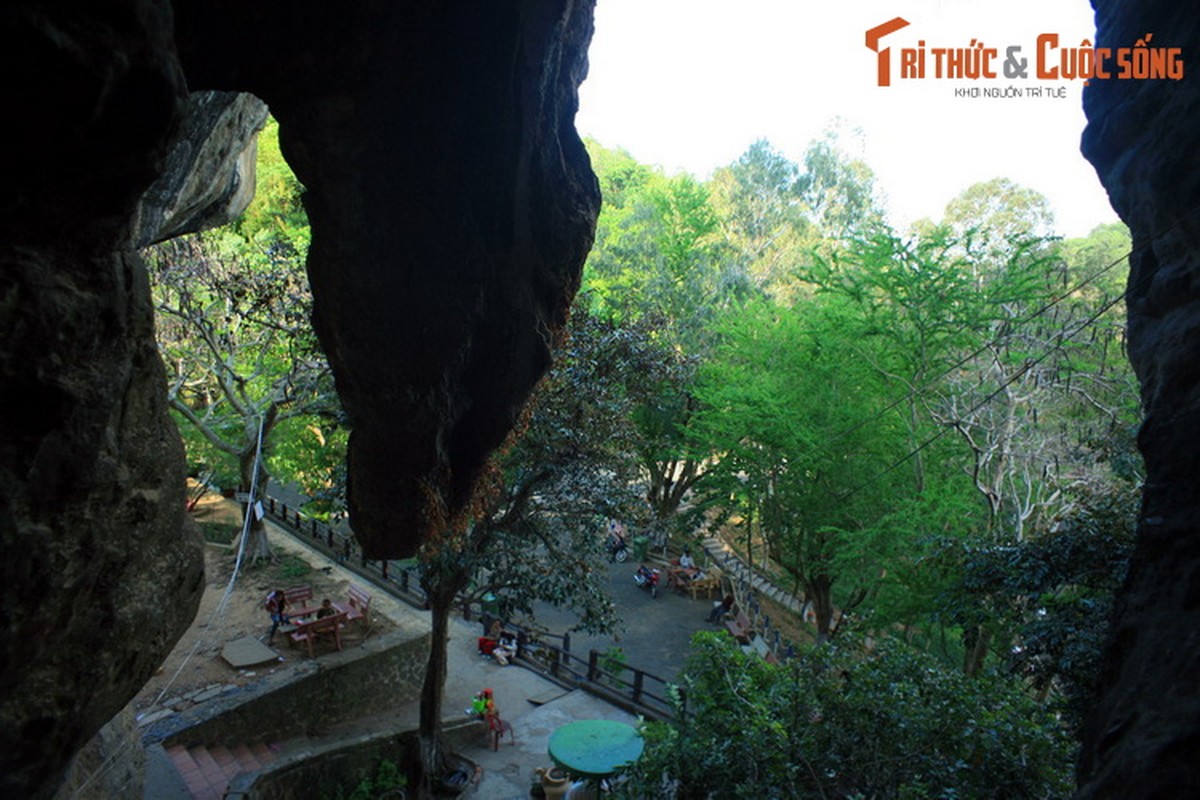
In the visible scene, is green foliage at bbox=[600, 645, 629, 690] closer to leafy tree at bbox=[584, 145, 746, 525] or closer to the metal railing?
the metal railing

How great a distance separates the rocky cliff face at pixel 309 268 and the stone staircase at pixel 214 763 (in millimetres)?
5663

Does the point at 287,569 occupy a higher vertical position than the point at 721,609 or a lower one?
higher

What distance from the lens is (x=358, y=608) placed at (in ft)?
45.8

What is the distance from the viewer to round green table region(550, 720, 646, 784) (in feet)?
32.2

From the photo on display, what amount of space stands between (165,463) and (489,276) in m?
2.97

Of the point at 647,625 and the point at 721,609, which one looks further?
the point at 721,609

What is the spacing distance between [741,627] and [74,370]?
18011 mm

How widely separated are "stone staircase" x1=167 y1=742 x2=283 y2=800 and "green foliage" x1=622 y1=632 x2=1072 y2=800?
653cm

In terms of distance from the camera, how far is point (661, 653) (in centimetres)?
1811

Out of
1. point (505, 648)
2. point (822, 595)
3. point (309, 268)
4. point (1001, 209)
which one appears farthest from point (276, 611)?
point (1001, 209)

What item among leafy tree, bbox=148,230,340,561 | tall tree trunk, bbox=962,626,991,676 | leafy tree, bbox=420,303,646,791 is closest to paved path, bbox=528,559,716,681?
leafy tree, bbox=420,303,646,791

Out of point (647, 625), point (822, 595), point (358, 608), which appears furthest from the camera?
point (647, 625)

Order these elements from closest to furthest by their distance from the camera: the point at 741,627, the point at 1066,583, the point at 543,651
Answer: the point at 1066,583 < the point at 543,651 < the point at 741,627

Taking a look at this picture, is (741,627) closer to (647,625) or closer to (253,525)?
(647,625)
